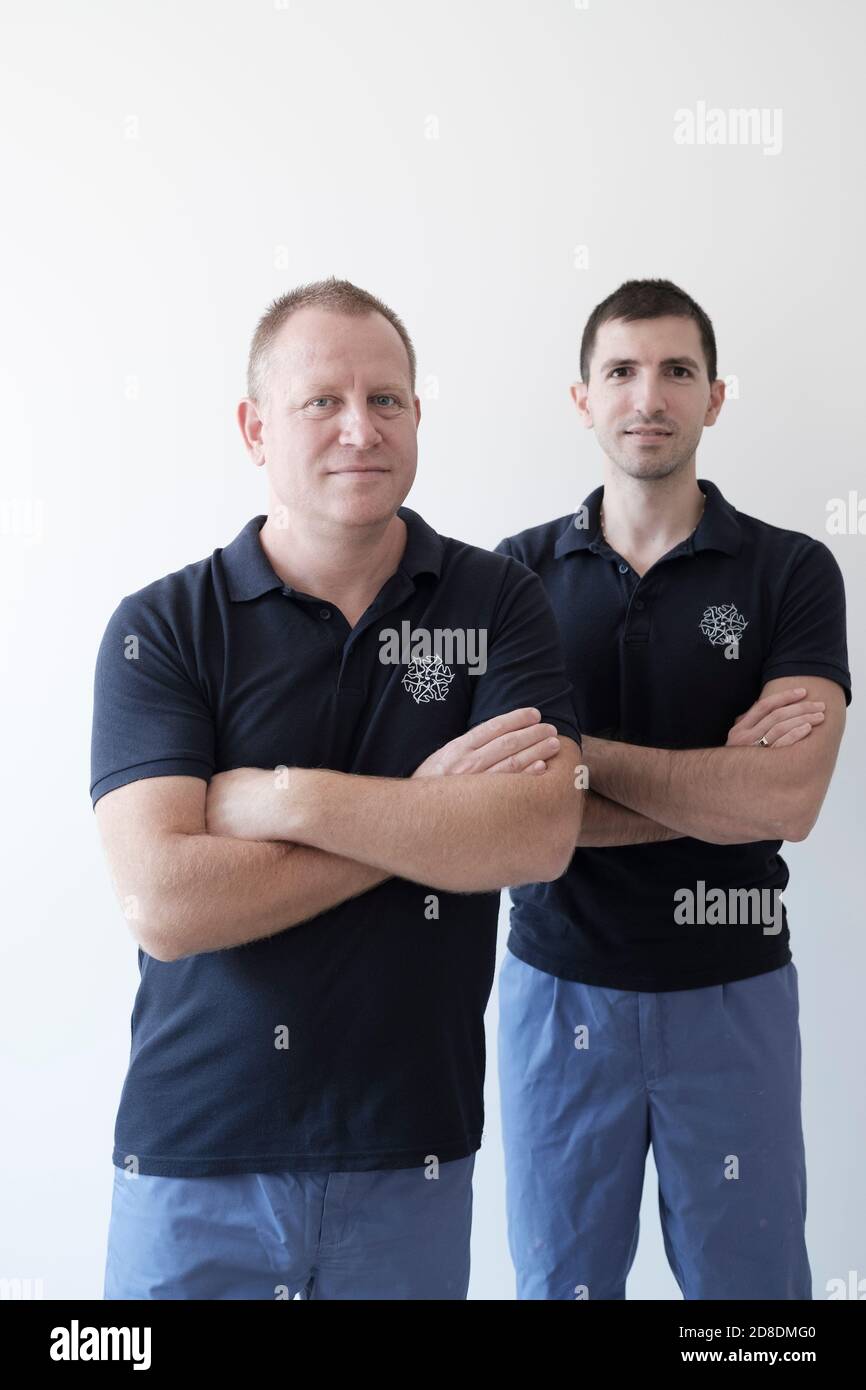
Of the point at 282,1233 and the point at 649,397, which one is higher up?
the point at 649,397

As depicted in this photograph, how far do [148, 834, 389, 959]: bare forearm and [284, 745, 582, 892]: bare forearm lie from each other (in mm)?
39

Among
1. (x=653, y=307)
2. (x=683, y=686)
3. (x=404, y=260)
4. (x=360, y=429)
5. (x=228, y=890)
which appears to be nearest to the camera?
(x=228, y=890)

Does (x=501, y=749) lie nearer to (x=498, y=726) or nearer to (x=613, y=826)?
(x=498, y=726)

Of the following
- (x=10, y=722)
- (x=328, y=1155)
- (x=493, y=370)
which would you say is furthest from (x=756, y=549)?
(x=10, y=722)

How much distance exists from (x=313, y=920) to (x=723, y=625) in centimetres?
90

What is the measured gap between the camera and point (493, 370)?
2697 millimetres

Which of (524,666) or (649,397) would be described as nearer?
(524,666)

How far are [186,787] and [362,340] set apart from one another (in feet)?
2.24

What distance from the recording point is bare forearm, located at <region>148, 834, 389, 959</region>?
64.7 inches

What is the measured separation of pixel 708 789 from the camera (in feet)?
6.70

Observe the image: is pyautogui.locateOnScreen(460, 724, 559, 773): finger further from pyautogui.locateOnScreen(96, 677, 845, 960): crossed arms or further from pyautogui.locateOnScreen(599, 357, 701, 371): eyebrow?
pyautogui.locateOnScreen(599, 357, 701, 371): eyebrow

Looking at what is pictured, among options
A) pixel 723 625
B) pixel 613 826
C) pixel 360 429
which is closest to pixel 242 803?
pixel 360 429

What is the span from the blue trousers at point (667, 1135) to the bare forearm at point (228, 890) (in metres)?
0.73

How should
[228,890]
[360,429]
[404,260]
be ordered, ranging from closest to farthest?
[228,890] → [360,429] → [404,260]
